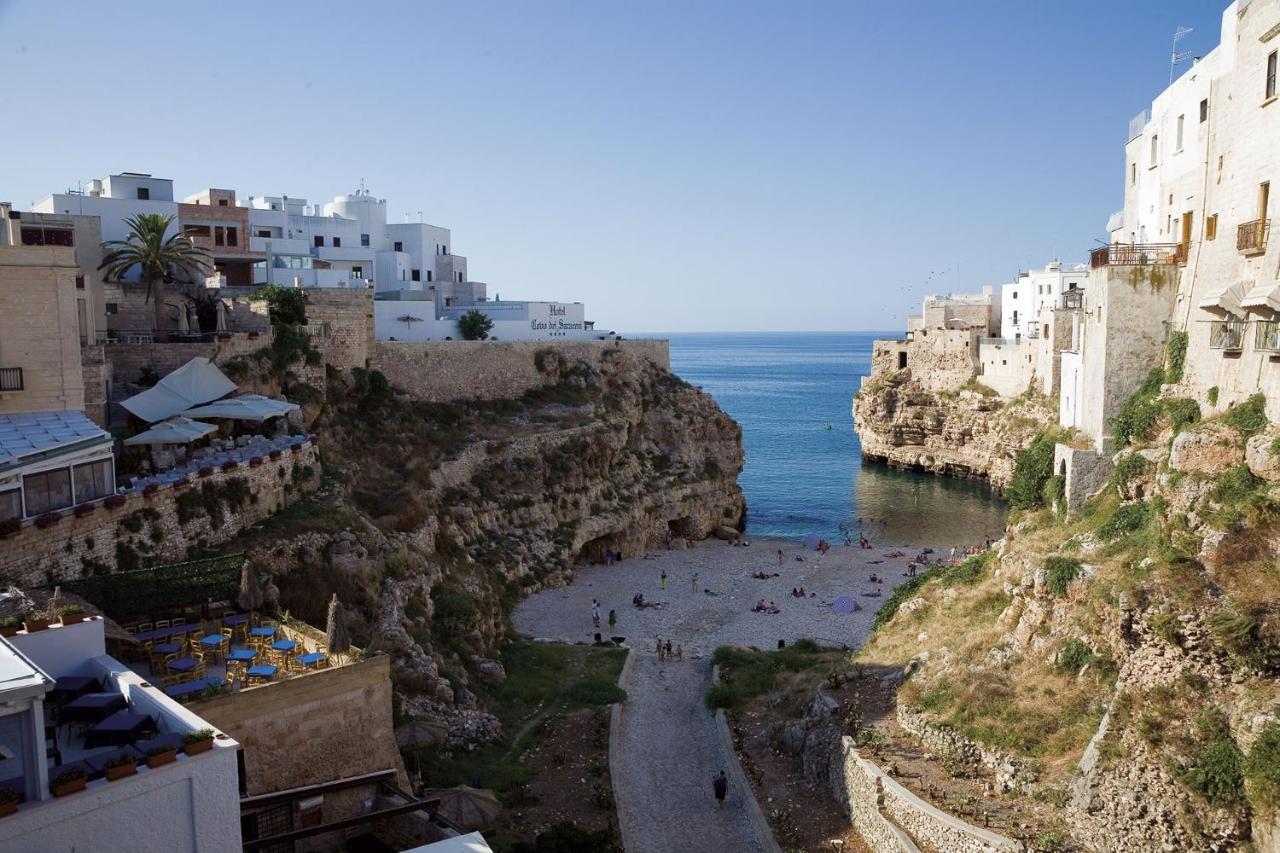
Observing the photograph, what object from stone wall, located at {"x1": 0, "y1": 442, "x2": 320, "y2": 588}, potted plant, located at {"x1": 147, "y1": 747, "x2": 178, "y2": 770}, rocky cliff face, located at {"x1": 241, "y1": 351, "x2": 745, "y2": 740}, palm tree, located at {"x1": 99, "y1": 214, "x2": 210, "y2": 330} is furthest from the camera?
palm tree, located at {"x1": 99, "y1": 214, "x2": 210, "y2": 330}

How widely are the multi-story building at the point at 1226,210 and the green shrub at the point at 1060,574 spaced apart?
4708 millimetres

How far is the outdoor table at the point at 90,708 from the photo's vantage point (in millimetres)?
12648

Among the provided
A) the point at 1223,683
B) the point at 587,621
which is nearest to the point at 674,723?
the point at 587,621

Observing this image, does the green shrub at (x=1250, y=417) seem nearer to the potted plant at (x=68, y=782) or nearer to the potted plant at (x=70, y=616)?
the potted plant at (x=68, y=782)

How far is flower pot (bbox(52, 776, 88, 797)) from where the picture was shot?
10.6 metres

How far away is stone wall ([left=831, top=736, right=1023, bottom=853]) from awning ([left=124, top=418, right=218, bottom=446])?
18.6 metres

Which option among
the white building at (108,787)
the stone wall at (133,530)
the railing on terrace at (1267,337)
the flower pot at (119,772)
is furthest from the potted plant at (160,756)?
the railing on terrace at (1267,337)

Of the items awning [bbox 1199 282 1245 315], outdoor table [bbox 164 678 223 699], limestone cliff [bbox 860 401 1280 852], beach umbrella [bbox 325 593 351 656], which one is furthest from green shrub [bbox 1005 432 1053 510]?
outdoor table [bbox 164 678 223 699]

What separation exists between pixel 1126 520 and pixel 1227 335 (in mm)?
4535

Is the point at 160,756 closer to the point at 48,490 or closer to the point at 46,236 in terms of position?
the point at 48,490

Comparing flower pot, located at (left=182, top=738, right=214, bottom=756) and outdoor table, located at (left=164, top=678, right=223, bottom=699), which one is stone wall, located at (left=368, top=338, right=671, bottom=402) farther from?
flower pot, located at (left=182, top=738, right=214, bottom=756)

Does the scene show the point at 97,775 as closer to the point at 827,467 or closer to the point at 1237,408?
the point at 1237,408

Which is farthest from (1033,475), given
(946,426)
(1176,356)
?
(946,426)

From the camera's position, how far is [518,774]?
72.6 feet
